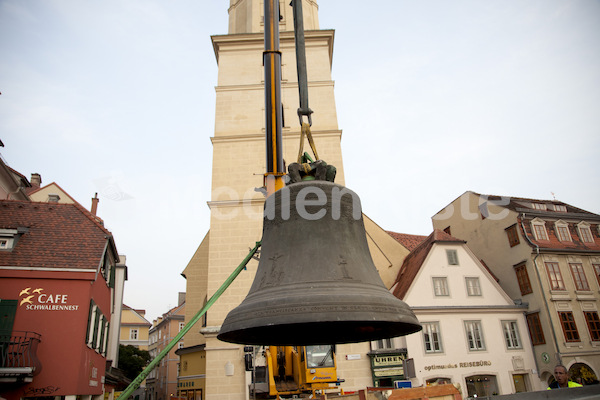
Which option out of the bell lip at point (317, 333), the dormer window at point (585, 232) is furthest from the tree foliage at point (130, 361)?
the bell lip at point (317, 333)

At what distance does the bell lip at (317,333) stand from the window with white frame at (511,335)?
20.1 m

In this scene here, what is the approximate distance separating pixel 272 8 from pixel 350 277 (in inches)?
174

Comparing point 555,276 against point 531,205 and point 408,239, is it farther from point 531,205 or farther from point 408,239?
point 408,239

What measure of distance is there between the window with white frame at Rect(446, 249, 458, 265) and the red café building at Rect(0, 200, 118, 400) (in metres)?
15.7

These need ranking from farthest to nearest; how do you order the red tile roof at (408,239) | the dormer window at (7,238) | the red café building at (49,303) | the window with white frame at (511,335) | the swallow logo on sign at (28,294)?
the red tile roof at (408,239)
the window with white frame at (511,335)
the dormer window at (7,238)
the swallow logo on sign at (28,294)
the red café building at (49,303)

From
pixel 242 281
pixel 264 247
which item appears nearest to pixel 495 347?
pixel 242 281

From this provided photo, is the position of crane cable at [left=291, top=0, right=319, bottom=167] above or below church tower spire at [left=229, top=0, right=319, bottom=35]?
below

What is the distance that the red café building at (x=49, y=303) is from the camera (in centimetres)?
1185

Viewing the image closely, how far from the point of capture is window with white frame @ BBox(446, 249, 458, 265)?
70.9 ft

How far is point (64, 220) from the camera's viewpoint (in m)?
15.6

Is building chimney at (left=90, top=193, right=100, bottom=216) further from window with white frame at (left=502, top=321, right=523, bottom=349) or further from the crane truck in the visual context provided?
window with white frame at (left=502, top=321, right=523, bottom=349)

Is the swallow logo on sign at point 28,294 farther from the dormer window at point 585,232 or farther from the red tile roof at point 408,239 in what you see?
the dormer window at point 585,232

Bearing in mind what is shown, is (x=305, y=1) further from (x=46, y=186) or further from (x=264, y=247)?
(x=264, y=247)

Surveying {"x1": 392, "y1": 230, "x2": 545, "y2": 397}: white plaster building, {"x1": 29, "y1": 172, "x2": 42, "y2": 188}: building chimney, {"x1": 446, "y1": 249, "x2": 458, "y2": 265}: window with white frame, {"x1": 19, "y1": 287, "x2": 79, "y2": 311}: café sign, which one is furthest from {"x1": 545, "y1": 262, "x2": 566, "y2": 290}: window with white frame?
{"x1": 29, "y1": 172, "x2": 42, "y2": 188}: building chimney
